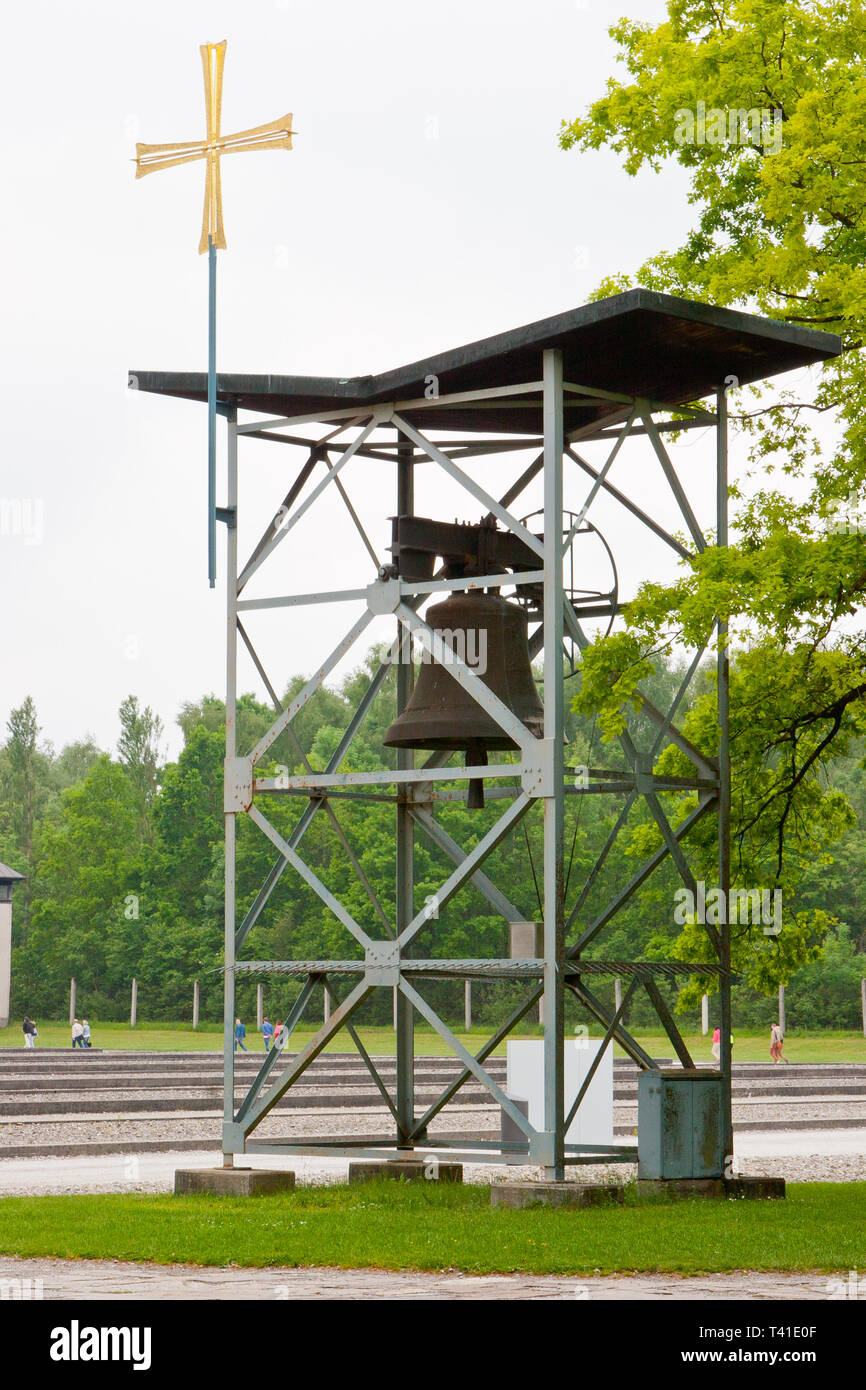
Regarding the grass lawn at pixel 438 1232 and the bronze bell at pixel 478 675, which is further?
the bronze bell at pixel 478 675

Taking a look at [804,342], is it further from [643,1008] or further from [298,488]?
[643,1008]

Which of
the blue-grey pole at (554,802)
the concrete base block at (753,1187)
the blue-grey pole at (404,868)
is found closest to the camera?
the blue-grey pole at (554,802)

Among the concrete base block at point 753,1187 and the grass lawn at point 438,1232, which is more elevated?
the grass lawn at point 438,1232

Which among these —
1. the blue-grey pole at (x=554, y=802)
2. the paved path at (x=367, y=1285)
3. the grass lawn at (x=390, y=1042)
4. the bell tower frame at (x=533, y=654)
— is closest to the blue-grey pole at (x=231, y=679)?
the bell tower frame at (x=533, y=654)

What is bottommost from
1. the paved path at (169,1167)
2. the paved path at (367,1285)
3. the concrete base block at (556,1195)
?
the paved path at (169,1167)

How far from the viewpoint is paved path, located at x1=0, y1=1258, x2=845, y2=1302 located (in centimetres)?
1020

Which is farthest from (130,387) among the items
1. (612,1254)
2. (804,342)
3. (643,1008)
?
(643,1008)

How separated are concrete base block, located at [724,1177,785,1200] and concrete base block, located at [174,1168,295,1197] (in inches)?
150

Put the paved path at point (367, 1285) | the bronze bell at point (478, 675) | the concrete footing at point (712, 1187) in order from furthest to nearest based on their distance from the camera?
1. the bronze bell at point (478, 675)
2. the concrete footing at point (712, 1187)
3. the paved path at point (367, 1285)

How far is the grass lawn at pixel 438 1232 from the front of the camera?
11.7 metres

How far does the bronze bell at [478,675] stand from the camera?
16.4m

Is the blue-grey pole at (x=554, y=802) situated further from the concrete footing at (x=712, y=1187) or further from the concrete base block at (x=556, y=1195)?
the concrete footing at (x=712, y=1187)

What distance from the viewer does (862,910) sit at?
77.4m

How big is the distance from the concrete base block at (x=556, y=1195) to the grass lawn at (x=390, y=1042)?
35.9m
